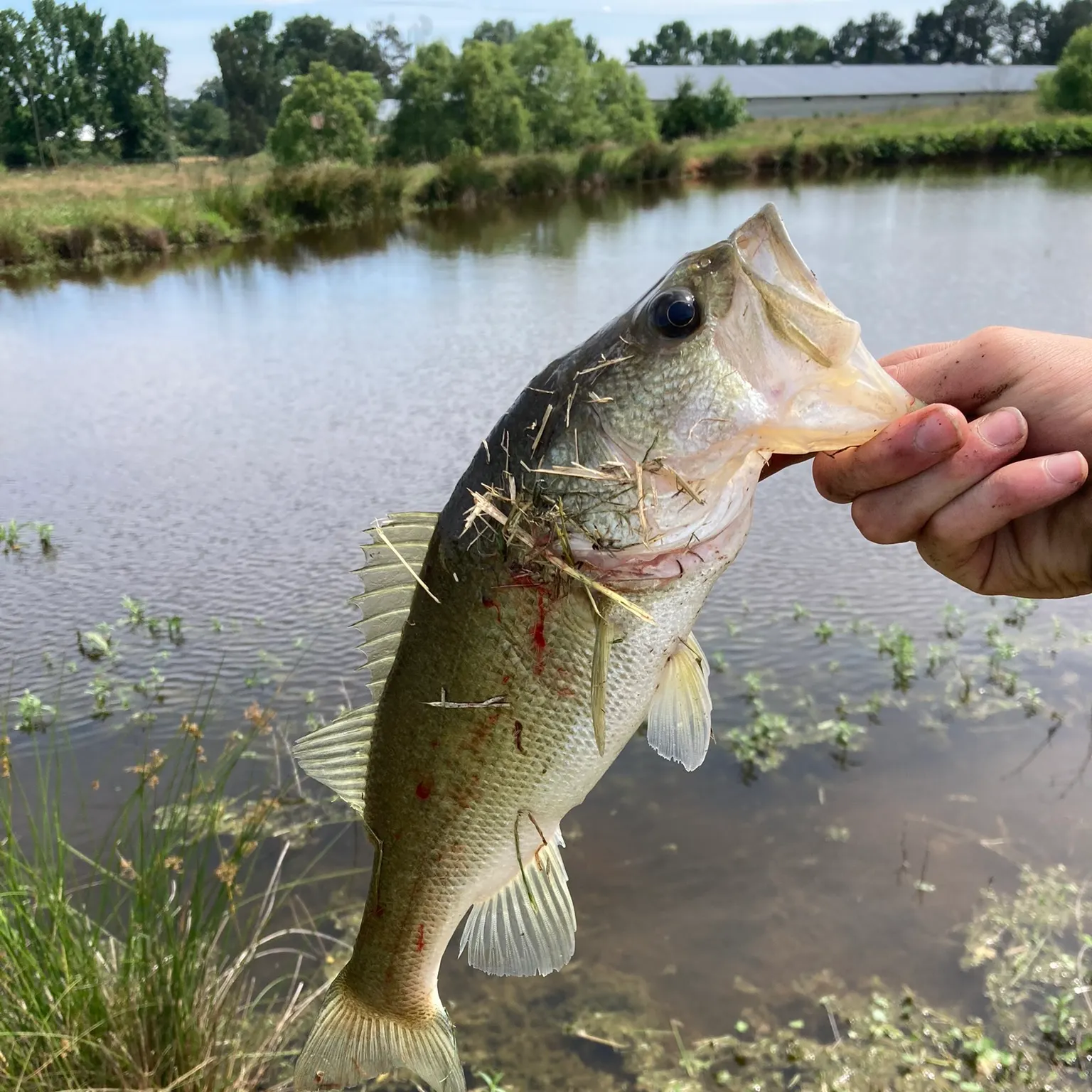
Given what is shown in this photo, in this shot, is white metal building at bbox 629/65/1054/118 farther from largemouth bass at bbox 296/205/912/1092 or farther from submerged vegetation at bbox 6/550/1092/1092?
largemouth bass at bbox 296/205/912/1092

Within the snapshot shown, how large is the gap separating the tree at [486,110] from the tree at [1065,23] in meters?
85.6

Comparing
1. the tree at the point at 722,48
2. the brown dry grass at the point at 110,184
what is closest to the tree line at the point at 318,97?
the brown dry grass at the point at 110,184

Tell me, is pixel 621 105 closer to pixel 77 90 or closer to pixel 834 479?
pixel 77 90

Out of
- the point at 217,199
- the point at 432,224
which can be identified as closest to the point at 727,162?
the point at 432,224

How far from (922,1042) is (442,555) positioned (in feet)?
9.86

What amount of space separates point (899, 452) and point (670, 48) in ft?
448

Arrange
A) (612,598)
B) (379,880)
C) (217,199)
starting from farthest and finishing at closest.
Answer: (217,199) → (379,880) → (612,598)

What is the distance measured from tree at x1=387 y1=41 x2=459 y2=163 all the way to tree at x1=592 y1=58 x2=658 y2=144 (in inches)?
418

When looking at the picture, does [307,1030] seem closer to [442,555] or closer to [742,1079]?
[742,1079]

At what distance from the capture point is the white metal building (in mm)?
79812

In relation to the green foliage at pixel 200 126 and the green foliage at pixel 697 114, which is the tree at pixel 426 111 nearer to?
the green foliage at pixel 697 114

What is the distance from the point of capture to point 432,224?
31391 mm

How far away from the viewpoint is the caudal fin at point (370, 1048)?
1.95 meters

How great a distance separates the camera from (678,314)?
1.61 metres
